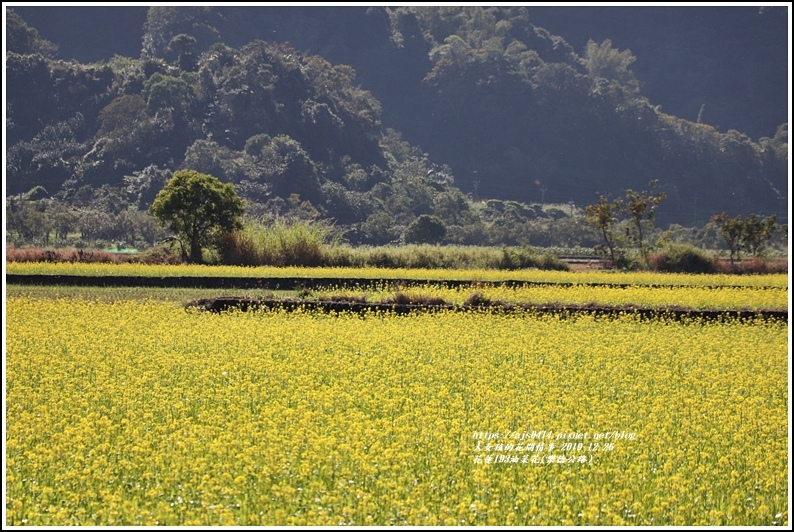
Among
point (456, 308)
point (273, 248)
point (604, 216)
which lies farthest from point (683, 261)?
point (456, 308)

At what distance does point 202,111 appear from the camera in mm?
115625

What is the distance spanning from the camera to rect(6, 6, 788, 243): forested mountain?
10600cm

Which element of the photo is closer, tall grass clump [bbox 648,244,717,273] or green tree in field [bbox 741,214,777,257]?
tall grass clump [bbox 648,244,717,273]

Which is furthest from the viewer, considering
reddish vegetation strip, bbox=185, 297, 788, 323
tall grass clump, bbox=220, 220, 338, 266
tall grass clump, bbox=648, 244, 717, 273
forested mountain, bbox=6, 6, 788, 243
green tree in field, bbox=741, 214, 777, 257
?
forested mountain, bbox=6, 6, 788, 243

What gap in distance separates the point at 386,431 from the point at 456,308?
1172 centimetres

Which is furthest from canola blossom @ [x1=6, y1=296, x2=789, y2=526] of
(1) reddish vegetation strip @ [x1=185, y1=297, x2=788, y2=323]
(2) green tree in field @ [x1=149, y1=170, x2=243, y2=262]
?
(2) green tree in field @ [x1=149, y1=170, x2=243, y2=262]

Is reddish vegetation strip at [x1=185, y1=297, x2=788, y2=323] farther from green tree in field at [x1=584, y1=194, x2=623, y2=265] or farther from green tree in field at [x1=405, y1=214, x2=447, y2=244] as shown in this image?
green tree in field at [x1=405, y1=214, x2=447, y2=244]

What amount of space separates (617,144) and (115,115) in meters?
74.2

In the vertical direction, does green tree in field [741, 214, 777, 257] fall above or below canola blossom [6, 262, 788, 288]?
above

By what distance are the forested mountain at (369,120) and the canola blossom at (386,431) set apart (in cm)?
7485

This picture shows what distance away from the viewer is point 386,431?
951cm

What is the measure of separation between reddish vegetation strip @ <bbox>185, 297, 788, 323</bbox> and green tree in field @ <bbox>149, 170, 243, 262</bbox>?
15214mm

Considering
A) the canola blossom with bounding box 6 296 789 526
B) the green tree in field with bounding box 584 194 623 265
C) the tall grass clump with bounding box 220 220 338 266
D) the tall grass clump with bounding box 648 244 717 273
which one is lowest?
the canola blossom with bounding box 6 296 789 526

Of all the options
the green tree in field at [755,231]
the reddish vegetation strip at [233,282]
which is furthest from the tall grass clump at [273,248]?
the green tree in field at [755,231]
